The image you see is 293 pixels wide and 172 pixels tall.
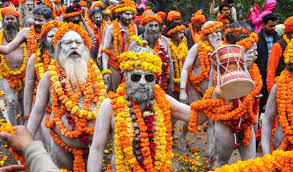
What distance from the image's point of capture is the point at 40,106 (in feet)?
16.7

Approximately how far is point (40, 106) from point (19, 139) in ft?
8.22

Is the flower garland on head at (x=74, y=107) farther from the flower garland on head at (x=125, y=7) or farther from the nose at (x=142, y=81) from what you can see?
the flower garland on head at (x=125, y=7)

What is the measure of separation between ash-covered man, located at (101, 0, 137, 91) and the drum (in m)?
4.82

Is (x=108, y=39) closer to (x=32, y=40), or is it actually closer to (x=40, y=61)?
(x=32, y=40)

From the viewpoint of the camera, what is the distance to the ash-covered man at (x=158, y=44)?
7867mm

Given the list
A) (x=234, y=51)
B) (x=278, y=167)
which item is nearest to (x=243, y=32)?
(x=234, y=51)

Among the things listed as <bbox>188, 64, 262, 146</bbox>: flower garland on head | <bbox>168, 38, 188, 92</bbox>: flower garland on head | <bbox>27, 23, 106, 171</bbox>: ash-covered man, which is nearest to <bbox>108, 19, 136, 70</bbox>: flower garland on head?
<bbox>168, 38, 188, 92</bbox>: flower garland on head

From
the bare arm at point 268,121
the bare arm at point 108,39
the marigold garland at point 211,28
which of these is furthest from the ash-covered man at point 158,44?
the bare arm at point 268,121

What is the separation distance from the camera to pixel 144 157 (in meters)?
4.07

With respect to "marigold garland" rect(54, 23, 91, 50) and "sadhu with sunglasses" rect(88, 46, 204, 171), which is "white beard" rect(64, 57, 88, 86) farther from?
"sadhu with sunglasses" rect(88, 46, 204, 171)

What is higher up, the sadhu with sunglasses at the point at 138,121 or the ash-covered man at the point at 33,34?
the ash-covered man at the point at 33,34

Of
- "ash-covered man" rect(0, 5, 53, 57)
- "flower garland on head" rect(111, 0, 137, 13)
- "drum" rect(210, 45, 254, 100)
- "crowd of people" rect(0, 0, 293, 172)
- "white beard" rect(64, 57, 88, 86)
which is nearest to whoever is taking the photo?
"drum" rect(210, 45, 254, 100)

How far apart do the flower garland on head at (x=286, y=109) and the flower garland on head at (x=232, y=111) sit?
0.39 m

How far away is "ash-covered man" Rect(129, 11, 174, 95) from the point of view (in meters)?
7.87
